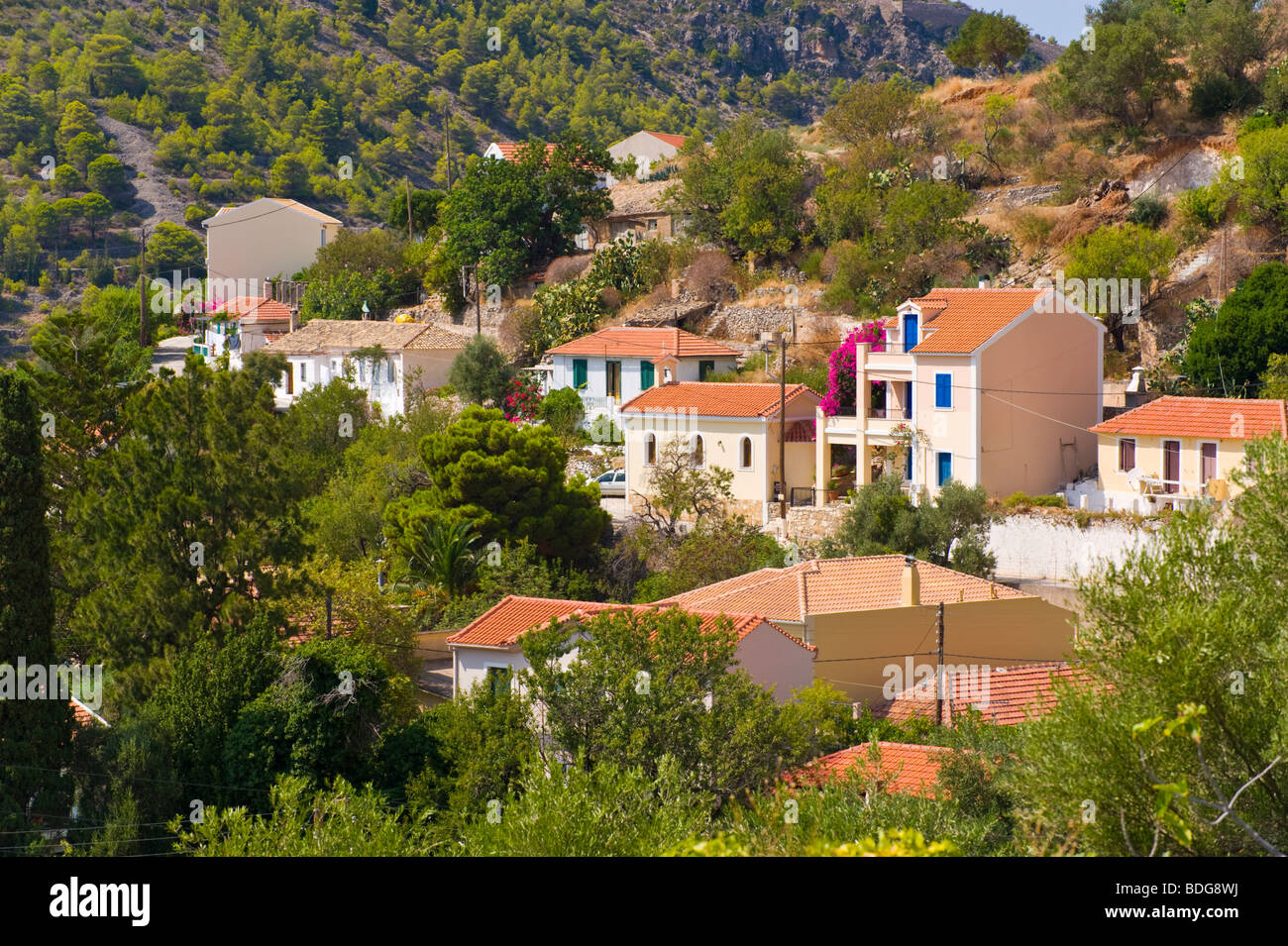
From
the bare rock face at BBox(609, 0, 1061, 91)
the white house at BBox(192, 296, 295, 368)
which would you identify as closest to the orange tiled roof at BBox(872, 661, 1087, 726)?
the white house at BBox(192, 296, 295, 368)

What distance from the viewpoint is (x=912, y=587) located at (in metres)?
29.0

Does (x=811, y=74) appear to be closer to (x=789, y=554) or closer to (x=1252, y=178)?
(x=1252, y=178)

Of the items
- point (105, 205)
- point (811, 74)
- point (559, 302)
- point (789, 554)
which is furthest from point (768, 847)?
point (811, 74)

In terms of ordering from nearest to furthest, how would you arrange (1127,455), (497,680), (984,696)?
(497,680), (984,696), (1127,455)

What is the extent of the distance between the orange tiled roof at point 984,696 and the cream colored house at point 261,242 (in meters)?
52.5

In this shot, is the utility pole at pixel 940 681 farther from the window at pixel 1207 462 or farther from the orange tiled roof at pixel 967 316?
the orange tiled roof at pixel 967 316

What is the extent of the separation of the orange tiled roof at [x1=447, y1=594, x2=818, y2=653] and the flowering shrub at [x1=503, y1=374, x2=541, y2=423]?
17.8m

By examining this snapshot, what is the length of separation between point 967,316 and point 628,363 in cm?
1234

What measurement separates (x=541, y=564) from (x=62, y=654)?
1143cm

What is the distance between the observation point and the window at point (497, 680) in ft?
77.8

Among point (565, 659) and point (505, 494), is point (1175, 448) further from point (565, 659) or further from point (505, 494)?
point (565, 659)

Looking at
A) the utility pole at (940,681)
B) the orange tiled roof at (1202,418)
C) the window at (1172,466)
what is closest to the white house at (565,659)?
the utility pole at (940,681)

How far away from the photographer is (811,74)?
143375 mm

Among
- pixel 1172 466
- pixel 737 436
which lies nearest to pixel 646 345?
pixel 737 436
